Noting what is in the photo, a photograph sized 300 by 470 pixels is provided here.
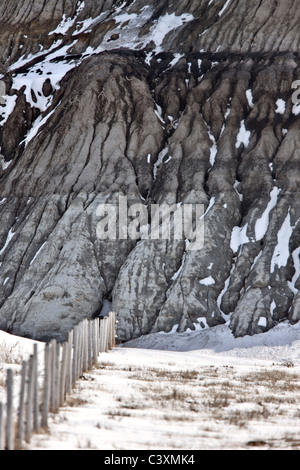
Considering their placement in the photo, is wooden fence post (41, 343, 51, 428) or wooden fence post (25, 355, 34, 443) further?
wooden fence post (41, 343, 51, 428)

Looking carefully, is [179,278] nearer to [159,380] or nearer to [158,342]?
[158,342]

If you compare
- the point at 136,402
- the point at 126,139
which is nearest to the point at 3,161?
the point at 126,139

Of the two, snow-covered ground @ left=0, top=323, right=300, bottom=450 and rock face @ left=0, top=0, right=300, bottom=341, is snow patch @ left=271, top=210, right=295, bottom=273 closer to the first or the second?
rock face @ left=0, top=0, right=300, bottom=341

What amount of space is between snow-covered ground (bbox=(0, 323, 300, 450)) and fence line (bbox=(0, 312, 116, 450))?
195 millimetres

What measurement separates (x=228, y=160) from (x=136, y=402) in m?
27.2

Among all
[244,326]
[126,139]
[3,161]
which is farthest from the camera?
[3,161]

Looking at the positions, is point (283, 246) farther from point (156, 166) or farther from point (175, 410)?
point (175, 410)

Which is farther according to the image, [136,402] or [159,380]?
[159,380]

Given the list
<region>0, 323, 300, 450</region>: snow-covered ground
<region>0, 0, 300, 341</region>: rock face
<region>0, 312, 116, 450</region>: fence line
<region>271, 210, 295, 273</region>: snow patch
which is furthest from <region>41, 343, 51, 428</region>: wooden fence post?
<region>271, 210, 295, 273</region>: snow patch

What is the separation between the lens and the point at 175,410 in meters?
8.71

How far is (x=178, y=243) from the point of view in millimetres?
31141

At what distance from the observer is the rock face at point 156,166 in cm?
2933

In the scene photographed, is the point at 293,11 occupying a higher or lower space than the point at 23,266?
higher

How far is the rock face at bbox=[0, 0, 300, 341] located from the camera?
29.3 m
